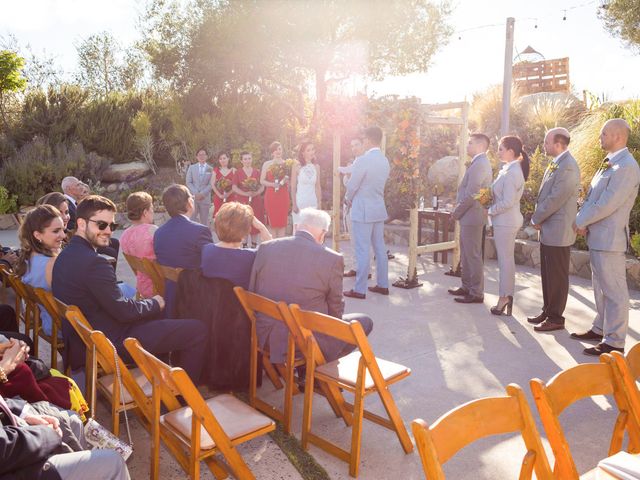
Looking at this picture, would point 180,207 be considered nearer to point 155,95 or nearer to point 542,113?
point 542,113

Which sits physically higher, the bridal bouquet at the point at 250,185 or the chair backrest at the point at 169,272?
the bridal bouquet at the point at 250,185

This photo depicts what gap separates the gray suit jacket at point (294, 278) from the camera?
3.43 meters

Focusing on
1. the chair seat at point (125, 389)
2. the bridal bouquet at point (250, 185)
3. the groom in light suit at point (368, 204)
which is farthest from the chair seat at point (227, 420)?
the bridal bouquet at point (250, 185)

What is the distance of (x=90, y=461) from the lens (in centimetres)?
208

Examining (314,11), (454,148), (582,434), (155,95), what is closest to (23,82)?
(155,95)

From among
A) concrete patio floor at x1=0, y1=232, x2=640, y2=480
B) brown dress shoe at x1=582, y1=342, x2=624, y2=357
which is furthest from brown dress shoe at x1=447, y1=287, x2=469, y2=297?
brown dress shoe at x1=582, y1=342, x2=624, y2=357

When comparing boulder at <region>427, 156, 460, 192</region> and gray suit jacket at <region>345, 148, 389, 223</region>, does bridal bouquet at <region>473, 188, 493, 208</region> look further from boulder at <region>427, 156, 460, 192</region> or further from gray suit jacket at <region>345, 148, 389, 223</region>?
boulder at <region>427, 156, 460, 192</region>

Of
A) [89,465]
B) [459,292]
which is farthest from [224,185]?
[89,465]

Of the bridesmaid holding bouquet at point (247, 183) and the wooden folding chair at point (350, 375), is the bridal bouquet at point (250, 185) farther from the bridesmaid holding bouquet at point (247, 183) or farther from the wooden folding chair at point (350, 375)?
the wooden folding chair at point (350, 375)

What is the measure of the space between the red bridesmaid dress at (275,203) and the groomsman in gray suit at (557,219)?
449 centimetres

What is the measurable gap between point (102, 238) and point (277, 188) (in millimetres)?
5445

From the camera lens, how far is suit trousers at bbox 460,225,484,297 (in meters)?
6.23

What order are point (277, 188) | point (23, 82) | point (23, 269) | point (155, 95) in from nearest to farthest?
point (23, 269), point (277, 188), point (23, 82), point (155, 95)

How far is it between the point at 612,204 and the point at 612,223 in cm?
18
